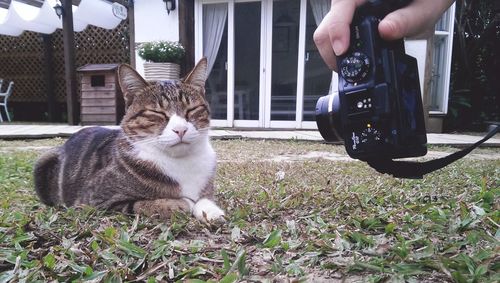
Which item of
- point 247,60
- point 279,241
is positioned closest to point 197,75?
point 279,241

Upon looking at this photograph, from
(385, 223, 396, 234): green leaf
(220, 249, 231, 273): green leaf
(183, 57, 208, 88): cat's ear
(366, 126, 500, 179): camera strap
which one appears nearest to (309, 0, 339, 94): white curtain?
(183, 57, 208, 88): cat's ear

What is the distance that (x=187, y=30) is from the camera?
6.05 metres

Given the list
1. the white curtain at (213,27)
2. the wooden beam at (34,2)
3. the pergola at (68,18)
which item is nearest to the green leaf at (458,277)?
the white curtain at (213,27)

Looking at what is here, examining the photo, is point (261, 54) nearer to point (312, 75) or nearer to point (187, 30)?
point (312, 75)

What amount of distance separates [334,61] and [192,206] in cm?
70

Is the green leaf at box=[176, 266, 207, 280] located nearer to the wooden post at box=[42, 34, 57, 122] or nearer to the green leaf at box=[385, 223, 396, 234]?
the green leaf at box=[385, 223, 396, 234]

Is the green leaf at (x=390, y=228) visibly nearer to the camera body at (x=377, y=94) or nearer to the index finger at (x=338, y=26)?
the camera body at (x=377, y=94)

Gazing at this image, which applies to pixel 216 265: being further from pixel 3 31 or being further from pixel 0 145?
pixel 3 31

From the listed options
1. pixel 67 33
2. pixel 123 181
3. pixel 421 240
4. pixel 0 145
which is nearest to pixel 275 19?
pixel 67 33

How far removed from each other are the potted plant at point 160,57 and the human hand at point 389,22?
4905 mm

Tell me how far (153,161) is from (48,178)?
2.11 feet

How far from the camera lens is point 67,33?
6.11 metres

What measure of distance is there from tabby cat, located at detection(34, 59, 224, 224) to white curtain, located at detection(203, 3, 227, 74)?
472cm

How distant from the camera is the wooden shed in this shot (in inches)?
230
